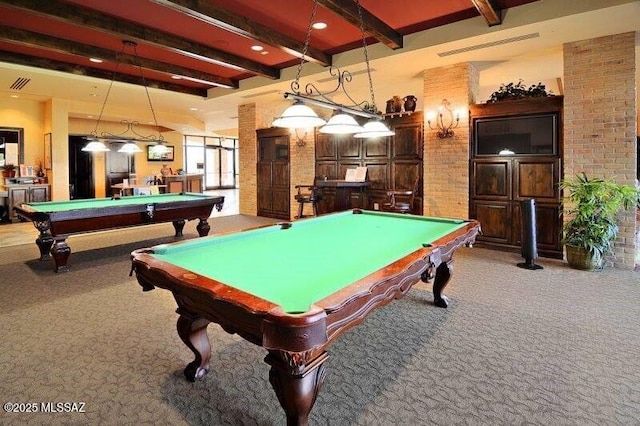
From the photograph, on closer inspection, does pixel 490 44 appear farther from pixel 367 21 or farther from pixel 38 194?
pixel 38 194

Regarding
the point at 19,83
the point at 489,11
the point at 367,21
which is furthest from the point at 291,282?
the point at 19,83

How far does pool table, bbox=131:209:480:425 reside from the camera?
4.50ft

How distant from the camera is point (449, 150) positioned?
20.5 ft

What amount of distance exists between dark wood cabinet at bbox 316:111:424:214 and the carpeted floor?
10.7 feet

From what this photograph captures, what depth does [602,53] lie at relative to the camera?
4.80 metres

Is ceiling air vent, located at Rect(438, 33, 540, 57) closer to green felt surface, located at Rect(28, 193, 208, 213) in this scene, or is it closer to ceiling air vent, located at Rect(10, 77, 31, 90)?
green felt surface, located at Rect(28, 193, 208, 213)

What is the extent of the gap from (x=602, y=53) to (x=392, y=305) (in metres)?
4.38

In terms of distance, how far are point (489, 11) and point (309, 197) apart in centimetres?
497

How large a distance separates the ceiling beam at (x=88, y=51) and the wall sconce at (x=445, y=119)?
4.49 metres

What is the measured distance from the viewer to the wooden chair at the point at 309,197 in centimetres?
798

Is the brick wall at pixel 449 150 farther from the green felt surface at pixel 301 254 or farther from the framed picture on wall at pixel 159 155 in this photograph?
the framed picture on wall at pixel 159 155

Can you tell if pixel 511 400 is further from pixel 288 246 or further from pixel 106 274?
pixel 106 274

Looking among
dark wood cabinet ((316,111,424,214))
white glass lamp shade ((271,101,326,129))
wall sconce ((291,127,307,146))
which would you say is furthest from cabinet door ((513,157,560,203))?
wall sconce ((291,127,307,146))

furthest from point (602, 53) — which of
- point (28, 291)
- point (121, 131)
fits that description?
point (121, 131)
